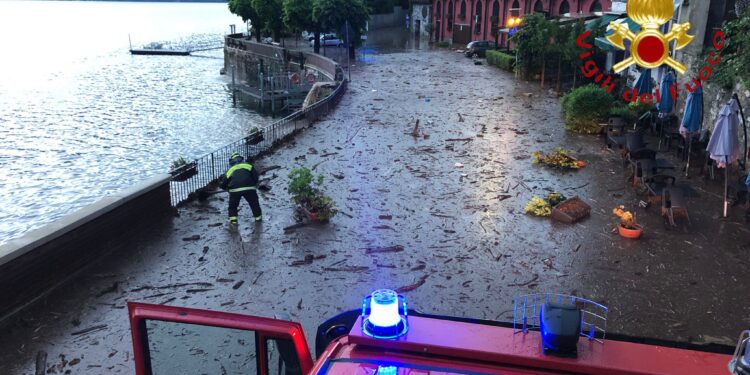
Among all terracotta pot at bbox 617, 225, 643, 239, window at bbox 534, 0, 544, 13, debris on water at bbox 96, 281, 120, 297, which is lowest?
debris on water at bbox 96, 281, 120, 297

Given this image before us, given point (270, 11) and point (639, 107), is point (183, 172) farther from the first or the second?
point (270, 11)


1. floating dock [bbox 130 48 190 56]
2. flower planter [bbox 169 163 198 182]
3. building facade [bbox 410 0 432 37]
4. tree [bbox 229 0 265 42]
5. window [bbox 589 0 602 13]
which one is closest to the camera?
flower planter [bbox 169 163 198 182]

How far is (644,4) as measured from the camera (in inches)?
410

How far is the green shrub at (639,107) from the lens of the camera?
20.5 m

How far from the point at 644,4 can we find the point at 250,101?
43.5 metres

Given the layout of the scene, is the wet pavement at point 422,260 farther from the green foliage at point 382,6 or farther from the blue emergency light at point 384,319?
the green foliage at point 382,6

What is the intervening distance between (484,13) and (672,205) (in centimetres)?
5151

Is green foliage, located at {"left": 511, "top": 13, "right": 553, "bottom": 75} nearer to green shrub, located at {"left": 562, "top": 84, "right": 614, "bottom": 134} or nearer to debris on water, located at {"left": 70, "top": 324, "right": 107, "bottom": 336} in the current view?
green shrub, located at {"left": 562, "top": 84, "right": 614, "bottom": 134}

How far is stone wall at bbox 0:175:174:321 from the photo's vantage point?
326 inches

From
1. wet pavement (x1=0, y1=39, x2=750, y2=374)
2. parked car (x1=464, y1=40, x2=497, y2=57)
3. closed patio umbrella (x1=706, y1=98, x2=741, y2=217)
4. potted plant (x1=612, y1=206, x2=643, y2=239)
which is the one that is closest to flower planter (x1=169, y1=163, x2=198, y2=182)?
wet pavement (x1=0, y1=39, x2=750, y2=374)

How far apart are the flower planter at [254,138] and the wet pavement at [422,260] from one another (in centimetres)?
158

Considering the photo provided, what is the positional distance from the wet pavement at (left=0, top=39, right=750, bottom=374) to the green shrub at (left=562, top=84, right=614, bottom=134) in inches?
118

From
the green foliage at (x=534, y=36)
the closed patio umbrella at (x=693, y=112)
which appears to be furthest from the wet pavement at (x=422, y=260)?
the green foliage at (x=534, y=36)

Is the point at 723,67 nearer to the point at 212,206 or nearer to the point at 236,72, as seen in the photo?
the point at 212,206
